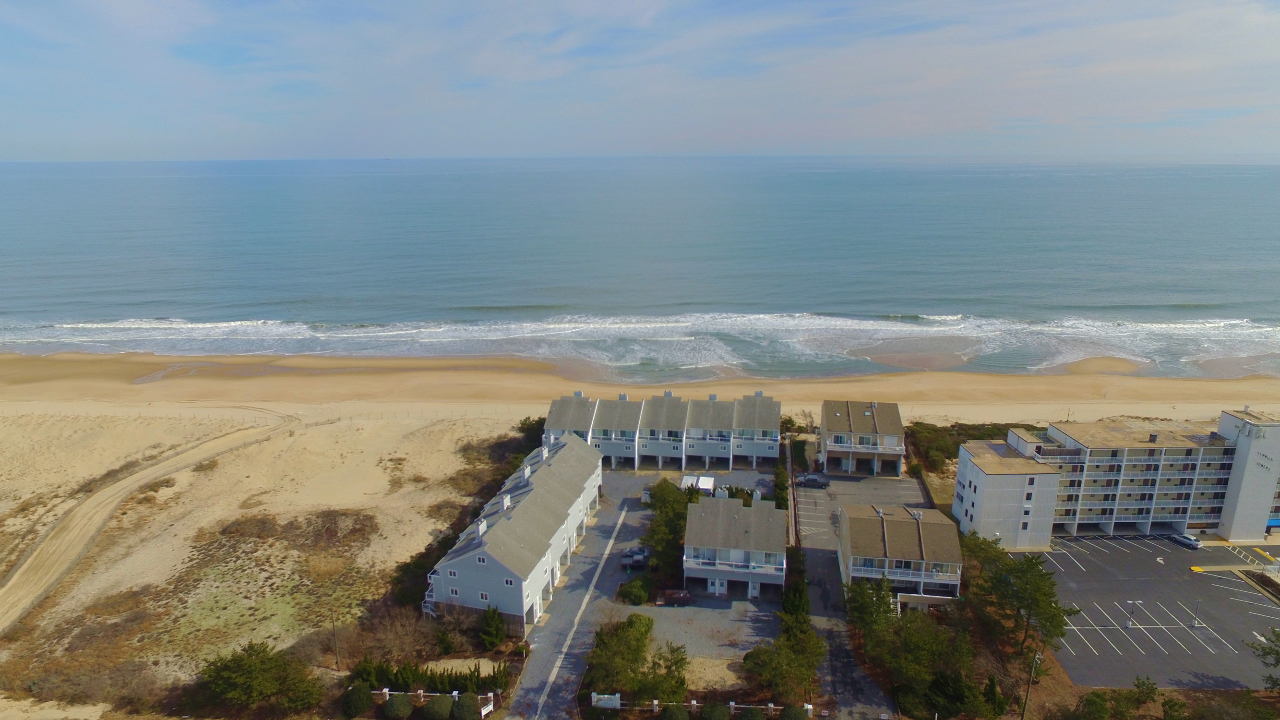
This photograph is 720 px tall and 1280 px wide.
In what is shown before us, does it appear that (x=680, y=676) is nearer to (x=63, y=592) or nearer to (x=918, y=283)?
(x=63, y=592)

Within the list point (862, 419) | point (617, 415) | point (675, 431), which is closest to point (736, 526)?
point (675, 431)

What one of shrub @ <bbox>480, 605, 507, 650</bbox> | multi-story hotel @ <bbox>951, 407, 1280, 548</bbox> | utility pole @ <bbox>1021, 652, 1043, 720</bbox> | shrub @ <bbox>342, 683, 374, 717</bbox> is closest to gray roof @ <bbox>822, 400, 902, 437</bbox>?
multi-story hotel @ <bbox>951, 407, 1280, 548</bbox>

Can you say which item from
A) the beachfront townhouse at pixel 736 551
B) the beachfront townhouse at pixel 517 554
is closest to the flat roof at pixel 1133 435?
the beachfront townhouse at pixel 736 551

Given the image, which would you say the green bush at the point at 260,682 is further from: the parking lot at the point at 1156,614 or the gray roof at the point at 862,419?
the gray roof at the point at 862,419

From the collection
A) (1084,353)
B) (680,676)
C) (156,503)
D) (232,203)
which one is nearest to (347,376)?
(156,503)

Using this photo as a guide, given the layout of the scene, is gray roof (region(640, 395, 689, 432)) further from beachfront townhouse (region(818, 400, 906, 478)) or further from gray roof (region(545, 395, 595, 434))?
beachfront townhouse (region(818, 400, 906, 478))
